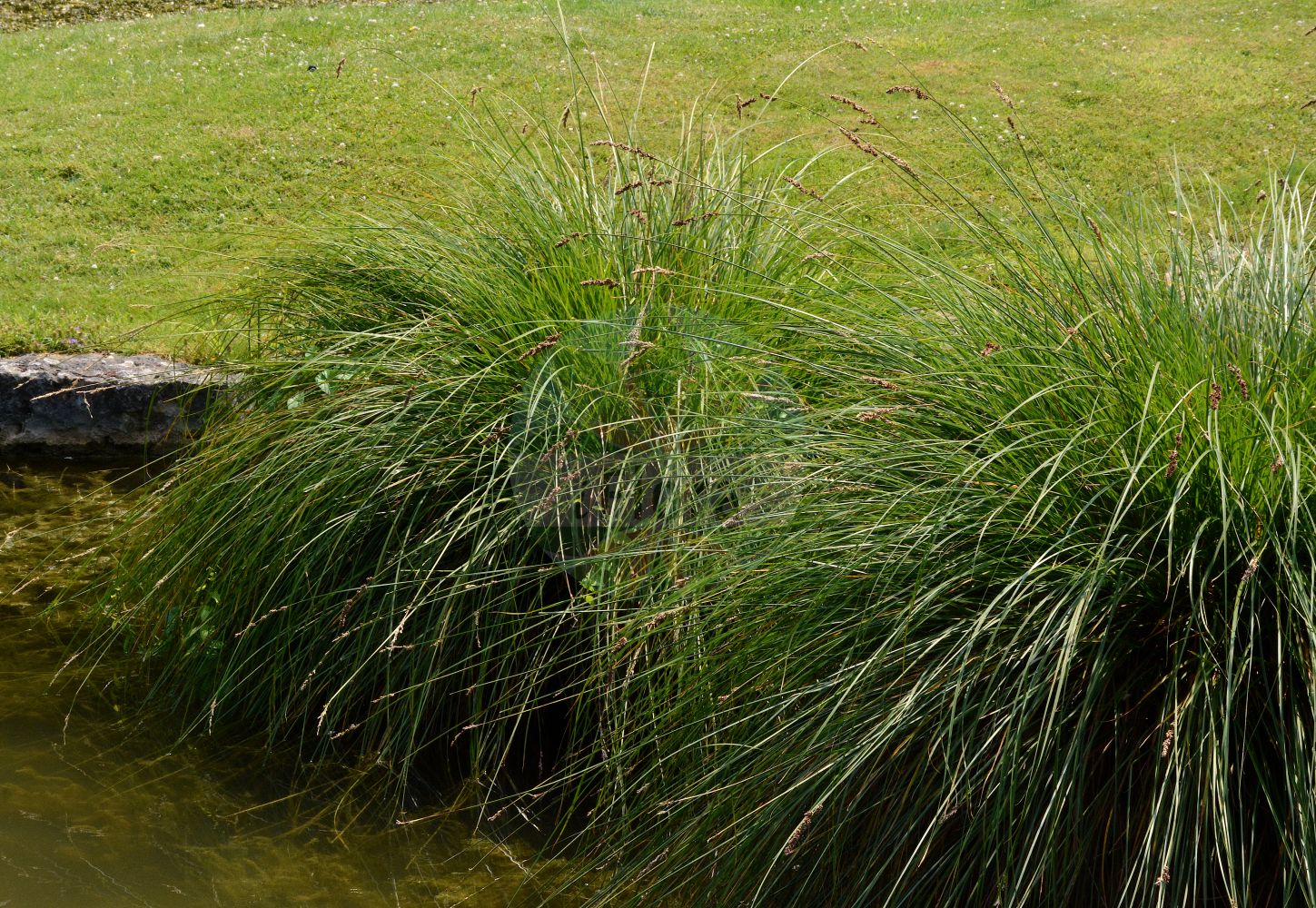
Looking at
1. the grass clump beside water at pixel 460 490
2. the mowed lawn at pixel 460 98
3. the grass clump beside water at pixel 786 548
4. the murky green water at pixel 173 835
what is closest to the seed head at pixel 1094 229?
the grass clump beside water at pixel 786 548

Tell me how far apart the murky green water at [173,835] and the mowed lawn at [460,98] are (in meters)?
2.91

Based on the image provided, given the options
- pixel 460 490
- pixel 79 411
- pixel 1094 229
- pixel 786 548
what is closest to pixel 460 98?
pixel 79 411

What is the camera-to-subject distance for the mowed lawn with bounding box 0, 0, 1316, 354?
8.81 metres

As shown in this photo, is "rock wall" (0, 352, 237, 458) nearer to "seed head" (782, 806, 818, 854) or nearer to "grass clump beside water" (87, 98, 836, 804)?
"grass clump beside water" (87, 98, 836, 804)

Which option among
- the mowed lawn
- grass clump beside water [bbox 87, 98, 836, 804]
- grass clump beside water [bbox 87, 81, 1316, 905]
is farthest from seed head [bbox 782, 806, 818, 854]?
the mowed lawn

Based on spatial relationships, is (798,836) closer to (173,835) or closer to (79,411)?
(173,835)

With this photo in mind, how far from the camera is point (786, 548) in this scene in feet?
9.73

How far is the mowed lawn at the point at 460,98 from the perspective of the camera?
8812mm

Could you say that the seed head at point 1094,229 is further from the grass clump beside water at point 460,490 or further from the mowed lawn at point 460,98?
the mowed lawn at point 460,98

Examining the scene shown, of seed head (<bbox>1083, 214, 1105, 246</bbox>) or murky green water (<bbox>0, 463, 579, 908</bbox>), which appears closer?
seed head (<bbox>1083, 214, 1105, 246</bbox>)

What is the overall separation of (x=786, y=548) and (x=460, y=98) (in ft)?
19.2


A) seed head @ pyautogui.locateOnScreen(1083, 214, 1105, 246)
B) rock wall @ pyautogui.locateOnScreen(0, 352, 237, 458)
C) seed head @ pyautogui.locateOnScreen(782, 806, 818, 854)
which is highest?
seed head @ pyautogui.locateOnScreen(1083, 214, 1105, 246)

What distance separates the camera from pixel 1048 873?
2574 millimetres

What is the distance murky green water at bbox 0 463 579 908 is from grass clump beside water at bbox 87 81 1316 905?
220 mm
